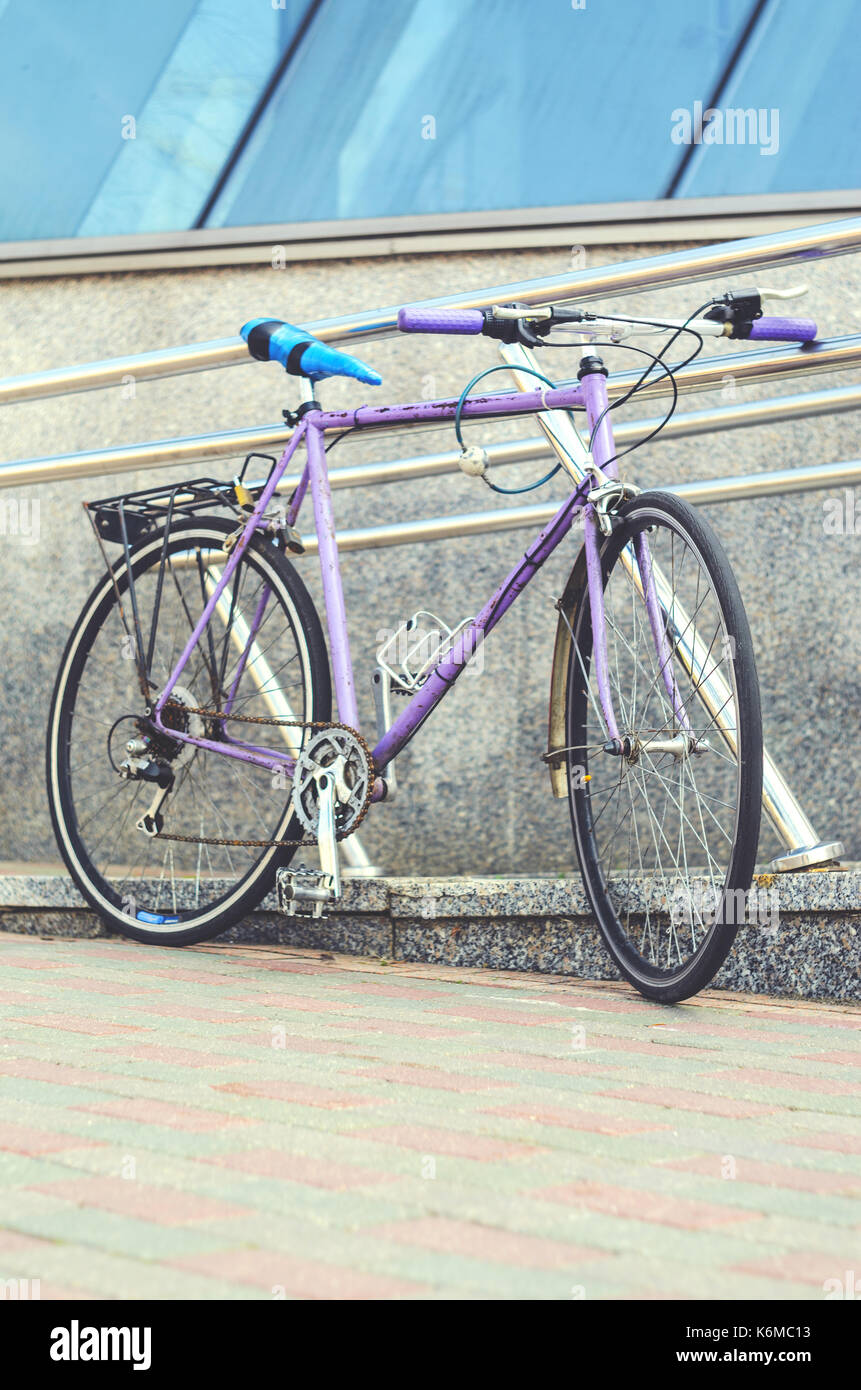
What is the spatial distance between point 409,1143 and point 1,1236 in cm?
54

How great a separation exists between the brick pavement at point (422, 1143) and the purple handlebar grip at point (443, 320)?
131 cm

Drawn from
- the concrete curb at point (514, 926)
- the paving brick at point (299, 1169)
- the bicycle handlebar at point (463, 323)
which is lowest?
the paving brick at point (299, 1169)

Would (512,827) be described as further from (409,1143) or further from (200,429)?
(409,1143)

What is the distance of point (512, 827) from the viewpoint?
457 cm

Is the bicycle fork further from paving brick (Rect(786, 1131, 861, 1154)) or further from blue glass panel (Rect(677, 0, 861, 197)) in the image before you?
blue glass panel (Rect(677, 0, 861, 197))

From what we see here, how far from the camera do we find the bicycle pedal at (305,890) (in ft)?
10.4

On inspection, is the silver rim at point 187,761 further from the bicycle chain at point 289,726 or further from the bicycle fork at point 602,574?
the bicycle fork at point 602,574

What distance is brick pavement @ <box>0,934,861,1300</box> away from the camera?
1386mm

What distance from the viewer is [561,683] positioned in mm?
3166

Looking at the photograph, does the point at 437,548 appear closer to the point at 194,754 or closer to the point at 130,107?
the point at 194,754

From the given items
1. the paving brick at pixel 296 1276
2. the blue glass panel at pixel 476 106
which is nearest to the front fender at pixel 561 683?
the paving brick at pixel 296 1276

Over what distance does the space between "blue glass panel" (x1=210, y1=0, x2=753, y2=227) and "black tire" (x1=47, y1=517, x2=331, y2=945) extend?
1.92 m

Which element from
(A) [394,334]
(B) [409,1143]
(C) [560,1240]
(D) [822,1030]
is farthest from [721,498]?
(C) [560,1240]

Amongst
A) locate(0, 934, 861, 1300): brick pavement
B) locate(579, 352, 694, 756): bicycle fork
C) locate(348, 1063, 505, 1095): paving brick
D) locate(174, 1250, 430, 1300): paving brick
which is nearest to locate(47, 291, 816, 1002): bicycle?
locate(579, 352, 694, 756): bicycle fork
